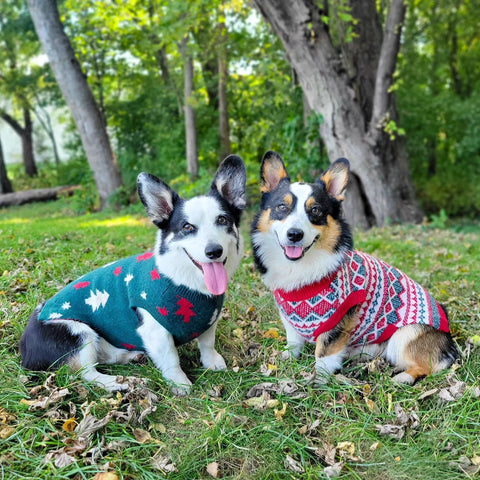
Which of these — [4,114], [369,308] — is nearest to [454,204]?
[369,308]

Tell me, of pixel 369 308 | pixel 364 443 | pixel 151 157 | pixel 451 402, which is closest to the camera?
pixel 364 443

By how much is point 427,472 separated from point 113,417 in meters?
1.72

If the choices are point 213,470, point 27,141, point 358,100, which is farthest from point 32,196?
point 213,470

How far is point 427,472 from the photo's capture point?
6.86 feet

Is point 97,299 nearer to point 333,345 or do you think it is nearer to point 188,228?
point 188,228

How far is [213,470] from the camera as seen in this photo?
6.82ft

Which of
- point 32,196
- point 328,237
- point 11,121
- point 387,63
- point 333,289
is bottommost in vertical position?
point 333,289

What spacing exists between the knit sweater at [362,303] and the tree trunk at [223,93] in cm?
966

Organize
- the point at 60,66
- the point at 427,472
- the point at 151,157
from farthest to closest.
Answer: the point at 151,157
the point at 60,66
the point at 427,472

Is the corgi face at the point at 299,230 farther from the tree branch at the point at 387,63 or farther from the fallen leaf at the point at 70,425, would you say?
the tree branch at the point at 387,63

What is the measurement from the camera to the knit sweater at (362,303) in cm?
274

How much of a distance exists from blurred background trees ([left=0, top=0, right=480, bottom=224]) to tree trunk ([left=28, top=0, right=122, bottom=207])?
0.60 meters

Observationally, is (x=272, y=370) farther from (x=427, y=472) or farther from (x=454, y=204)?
(x=454, y=204)

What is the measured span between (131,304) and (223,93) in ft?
36.9
